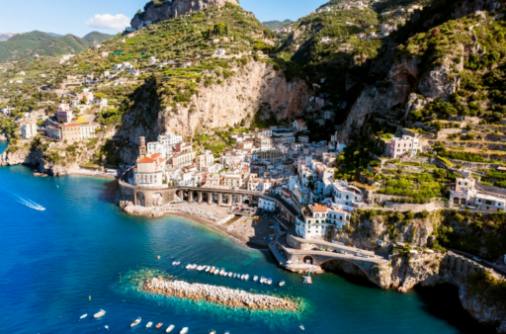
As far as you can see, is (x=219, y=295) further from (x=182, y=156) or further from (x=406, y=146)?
(x=182, y=156)

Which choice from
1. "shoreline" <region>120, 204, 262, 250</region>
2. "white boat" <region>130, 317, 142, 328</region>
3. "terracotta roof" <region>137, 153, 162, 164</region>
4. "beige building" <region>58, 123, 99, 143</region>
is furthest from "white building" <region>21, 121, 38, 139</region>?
"white boat" <region>130, 317, 142, 328</region>

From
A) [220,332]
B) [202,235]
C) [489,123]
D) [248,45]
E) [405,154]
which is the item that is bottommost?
[220,332]

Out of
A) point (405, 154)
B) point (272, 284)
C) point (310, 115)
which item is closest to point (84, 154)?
point (310, 115)

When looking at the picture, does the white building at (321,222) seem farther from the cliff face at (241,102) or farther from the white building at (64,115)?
the white building at (64,115)

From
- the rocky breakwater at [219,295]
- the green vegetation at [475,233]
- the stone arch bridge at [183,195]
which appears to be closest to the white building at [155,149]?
the stone arch bridge at [183,195]

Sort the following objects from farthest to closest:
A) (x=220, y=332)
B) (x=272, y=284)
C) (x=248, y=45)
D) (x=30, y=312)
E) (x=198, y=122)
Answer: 1. (x=248, y=45)
2. (x=198, y=122)
3. (x=272, y=284)
4. (x=30, y=312)
5. (x=220, y=332)

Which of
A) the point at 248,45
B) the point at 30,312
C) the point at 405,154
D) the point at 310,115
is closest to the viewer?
the point at 30,312

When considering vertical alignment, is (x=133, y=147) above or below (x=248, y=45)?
below

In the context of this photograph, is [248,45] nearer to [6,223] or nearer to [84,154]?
[84,154]
